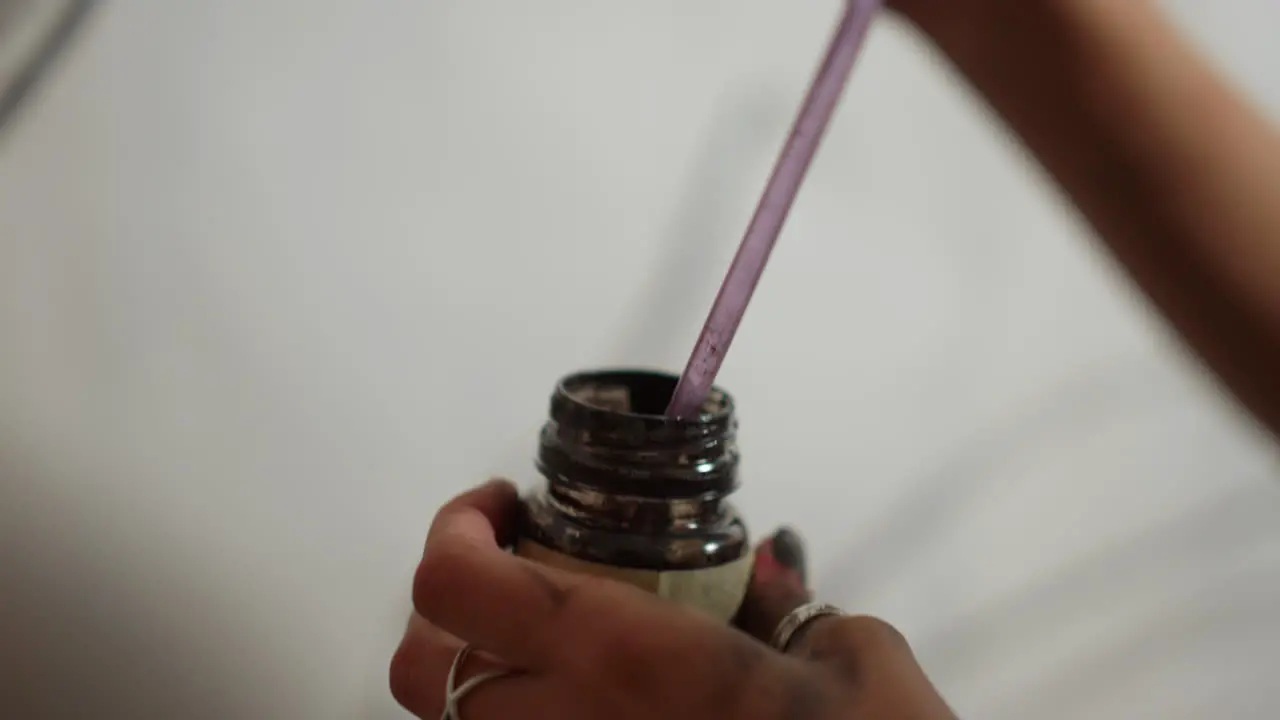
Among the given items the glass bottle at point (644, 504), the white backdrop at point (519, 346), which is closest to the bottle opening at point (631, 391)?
the glass bottle at point (644, 504)

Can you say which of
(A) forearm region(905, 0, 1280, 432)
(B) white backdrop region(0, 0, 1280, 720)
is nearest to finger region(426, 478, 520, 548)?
(B) white backdrop region(0, 0, 1280, 720)

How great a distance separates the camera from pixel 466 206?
42 cm

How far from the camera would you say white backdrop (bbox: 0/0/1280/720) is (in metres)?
0.37

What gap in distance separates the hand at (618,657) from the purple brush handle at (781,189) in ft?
0.22

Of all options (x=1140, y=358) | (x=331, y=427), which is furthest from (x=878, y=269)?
(x=331, y=427)

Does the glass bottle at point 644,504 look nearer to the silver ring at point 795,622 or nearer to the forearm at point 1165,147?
the silver ring at point 795,622

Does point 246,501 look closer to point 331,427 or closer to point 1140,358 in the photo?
point 331,427

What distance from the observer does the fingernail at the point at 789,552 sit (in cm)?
42

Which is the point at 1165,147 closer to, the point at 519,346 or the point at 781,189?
the point at 781,189

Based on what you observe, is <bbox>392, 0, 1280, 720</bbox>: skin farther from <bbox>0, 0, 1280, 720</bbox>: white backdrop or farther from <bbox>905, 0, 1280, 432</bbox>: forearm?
<bbox>0, 0, 1280, 720</bbox>: white backdrop

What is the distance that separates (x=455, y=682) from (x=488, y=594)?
0.04 metres

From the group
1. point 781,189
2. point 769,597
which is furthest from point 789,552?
point 781,189

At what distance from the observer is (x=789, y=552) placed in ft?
1.39

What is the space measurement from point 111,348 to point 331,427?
0.29 ft
